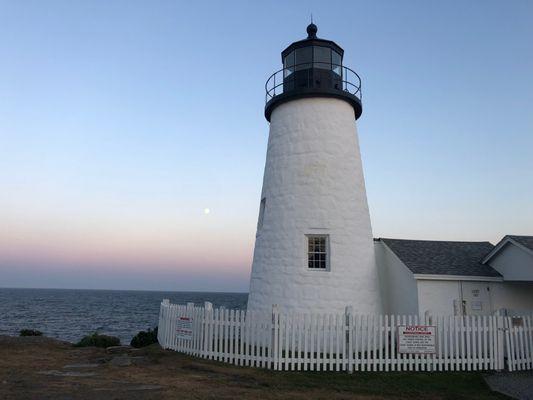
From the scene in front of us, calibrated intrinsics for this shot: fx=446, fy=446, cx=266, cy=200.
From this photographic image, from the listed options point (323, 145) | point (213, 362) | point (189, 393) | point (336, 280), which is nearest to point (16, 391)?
point (189, 393)

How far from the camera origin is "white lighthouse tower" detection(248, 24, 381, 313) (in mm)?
14078

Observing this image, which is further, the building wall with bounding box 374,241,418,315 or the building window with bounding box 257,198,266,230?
the building window with bounding box 257,198,266,230

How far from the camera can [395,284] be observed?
15.1 m

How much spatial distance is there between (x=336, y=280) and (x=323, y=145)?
14.6 ft

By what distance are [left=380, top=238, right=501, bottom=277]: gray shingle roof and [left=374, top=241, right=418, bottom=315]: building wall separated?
273mm

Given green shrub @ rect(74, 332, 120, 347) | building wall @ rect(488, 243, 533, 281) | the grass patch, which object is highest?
building wall @ rect(488, 243, 533, 281)

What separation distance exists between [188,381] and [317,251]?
6221 mm

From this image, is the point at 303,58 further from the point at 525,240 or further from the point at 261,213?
the point at 525,240

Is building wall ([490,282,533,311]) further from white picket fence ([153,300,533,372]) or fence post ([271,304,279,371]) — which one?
fence post ([271,304,279,371])

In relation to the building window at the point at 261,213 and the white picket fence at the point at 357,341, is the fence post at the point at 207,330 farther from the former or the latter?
the building window at the point at 261,213

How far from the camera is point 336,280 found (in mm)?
14055

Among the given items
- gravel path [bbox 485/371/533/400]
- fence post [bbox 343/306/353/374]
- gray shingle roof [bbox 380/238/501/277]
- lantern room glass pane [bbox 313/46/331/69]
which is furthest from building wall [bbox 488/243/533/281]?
lantern room glass pane [bbox 313/46/331/69]

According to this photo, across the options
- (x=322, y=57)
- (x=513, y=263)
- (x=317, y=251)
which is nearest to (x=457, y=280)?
(x=513, y=263)

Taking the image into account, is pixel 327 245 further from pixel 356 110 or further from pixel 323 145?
pixel 356 110
